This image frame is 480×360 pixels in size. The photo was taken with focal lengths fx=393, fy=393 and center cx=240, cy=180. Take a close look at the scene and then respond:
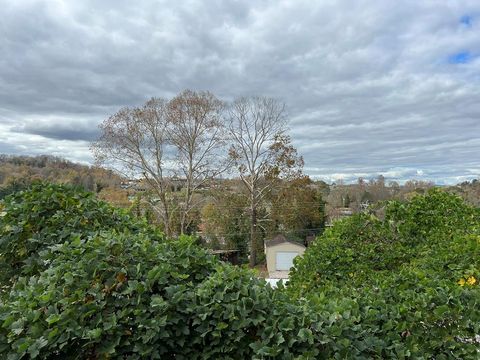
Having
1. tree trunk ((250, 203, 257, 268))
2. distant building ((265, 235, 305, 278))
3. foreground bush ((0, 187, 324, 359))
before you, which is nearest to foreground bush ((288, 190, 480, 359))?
foreground bush ((0, 187, 324, 359))

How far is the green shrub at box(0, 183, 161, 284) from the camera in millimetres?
2449

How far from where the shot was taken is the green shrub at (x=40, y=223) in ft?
8.04

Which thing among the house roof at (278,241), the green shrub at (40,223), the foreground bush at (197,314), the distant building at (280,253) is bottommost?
the distant building at (280,253)

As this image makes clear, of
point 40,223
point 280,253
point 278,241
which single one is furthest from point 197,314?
point 278,241

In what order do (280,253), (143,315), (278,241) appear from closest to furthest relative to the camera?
(143,315)
(280,253)
(278,241)

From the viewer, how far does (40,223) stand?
8.34ft

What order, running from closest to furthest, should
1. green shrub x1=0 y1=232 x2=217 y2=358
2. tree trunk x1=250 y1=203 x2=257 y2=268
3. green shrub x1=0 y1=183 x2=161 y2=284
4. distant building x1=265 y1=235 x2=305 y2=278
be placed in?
green shrub x1=0 y1=232 x2=217 y2=358 → green shrub x1=0 y1=183 x2=161 y2=284 → distant building x1=265 y1=235 x2=305 y2=278 → tree trunk x1=250 y1=203 x2=257 y2=268

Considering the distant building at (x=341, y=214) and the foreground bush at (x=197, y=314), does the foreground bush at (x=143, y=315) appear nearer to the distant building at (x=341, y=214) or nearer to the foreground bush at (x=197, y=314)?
the foreground bush at (x=197, y=314)

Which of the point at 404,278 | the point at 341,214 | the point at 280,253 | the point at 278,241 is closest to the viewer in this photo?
the point at 404,278

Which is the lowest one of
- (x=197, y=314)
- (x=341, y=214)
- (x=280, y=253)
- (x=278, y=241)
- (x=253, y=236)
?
(x=280, y=253)

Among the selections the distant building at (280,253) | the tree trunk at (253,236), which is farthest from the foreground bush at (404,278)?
the tree trunk at (253,236)

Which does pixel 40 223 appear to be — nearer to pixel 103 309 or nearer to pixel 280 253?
pixel 103 309

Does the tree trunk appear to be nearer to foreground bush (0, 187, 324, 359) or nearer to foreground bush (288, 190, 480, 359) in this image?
foreground bush (288, 190, 480, 359)

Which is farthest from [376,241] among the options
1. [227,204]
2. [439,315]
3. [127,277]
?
[227,204]
